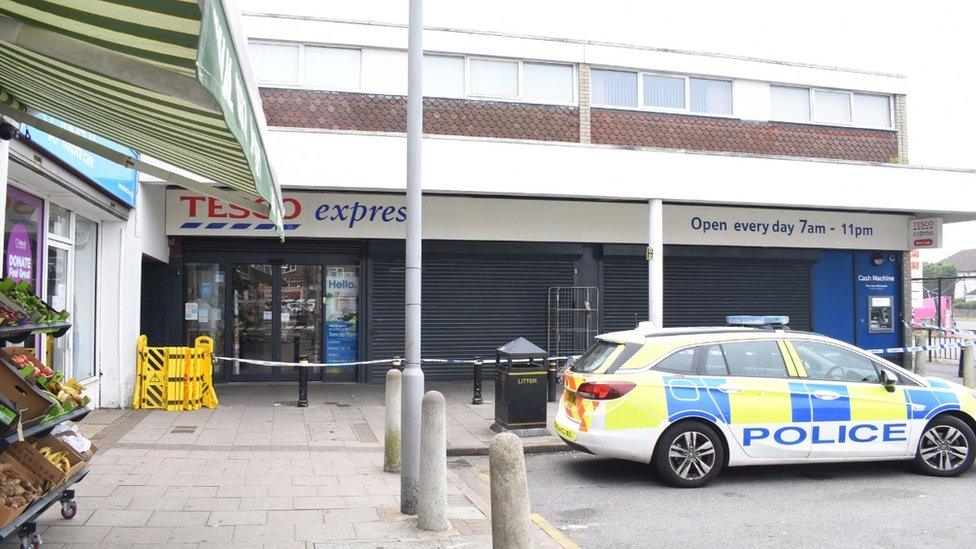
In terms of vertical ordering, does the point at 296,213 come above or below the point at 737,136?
below

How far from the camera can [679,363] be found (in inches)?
307

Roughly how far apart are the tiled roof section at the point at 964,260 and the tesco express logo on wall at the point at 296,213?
72.6 m

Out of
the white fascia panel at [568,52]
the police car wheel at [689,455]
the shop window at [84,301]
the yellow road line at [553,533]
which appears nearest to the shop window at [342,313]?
the white fascia panel at [568,52]

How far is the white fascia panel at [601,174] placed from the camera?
13.0 metres

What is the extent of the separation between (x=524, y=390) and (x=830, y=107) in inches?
471

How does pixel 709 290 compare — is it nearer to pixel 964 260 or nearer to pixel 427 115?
pixel 427 115

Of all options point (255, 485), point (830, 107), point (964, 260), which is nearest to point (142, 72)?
point (255, 485)

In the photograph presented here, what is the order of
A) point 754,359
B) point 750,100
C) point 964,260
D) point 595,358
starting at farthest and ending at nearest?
point 964,260, point 750,100, point 595,358, point 754,359

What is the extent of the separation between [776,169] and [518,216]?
5.21 meters

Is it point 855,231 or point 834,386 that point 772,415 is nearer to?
point 834,386

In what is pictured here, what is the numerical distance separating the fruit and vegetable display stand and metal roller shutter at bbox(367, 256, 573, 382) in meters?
9.98

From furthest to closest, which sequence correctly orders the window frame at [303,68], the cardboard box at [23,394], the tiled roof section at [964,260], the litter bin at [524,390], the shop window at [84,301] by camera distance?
the tiled roof section at [964,260] → the window frame at [303,68] → the shop window at [84,301] → the litter bin at [524,390] → the cardboard box at [23,394]

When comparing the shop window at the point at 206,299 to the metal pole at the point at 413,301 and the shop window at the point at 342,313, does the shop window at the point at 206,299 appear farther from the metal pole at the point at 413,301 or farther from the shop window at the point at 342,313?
the metal pole at the point at 413,301

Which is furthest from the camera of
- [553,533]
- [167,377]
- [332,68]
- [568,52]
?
[568,52]
